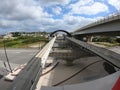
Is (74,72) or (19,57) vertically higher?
(74,72)

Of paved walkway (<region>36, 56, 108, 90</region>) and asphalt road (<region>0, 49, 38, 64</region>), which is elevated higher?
paved walkway (<region>36, 56, 108, 90</region>)

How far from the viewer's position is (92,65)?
3478 cm

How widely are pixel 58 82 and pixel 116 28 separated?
10.9m

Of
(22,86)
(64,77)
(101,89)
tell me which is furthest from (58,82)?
(22,86)

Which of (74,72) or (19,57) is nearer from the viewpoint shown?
(74,72)

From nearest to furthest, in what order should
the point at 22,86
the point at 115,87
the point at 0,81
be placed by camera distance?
the point at 22,86 < the point at 115,87 < the point at 0,81

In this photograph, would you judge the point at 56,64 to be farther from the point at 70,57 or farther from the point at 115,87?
the point at 115,87

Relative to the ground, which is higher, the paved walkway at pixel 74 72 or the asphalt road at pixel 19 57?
the paved walkway at pixel 74 72

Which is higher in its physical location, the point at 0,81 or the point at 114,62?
the point at 114,62

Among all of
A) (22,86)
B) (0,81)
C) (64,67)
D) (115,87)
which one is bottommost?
(64,67)

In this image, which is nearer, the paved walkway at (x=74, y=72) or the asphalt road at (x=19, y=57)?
the paved walkway at (x=74, y=72)

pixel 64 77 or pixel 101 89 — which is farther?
pixel 64 77

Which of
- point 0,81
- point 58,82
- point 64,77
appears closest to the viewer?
point 0,81

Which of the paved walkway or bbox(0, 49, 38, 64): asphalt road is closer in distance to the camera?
the paved walkway
